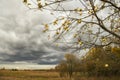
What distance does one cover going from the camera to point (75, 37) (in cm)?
873

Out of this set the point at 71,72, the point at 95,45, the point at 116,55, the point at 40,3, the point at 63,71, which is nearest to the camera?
the point at 40,3

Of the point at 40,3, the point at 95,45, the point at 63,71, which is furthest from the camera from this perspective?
the point at 63,71

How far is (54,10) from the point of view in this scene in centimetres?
834

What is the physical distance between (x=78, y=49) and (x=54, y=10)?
1249 mm

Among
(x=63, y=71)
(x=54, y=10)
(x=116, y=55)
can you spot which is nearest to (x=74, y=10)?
(x=54, y=10)

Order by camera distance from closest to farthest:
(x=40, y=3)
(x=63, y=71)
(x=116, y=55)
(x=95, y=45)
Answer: (x=40, y=3)
(x=95, y=45)
(x=116, y=55)
(x=63, y=71)

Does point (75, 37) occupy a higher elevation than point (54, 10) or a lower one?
lower

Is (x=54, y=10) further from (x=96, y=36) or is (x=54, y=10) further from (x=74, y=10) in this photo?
(x=96, y=36)

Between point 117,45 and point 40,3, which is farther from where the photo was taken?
point 117,45

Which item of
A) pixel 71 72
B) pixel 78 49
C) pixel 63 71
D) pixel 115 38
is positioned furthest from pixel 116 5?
pixel 63 71

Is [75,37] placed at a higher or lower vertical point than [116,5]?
lower

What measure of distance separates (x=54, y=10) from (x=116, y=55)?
292cm

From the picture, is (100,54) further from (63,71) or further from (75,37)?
(63,71)

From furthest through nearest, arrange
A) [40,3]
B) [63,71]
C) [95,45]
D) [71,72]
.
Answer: [63,71] < [71,72] < [95,45] < [40,3]
